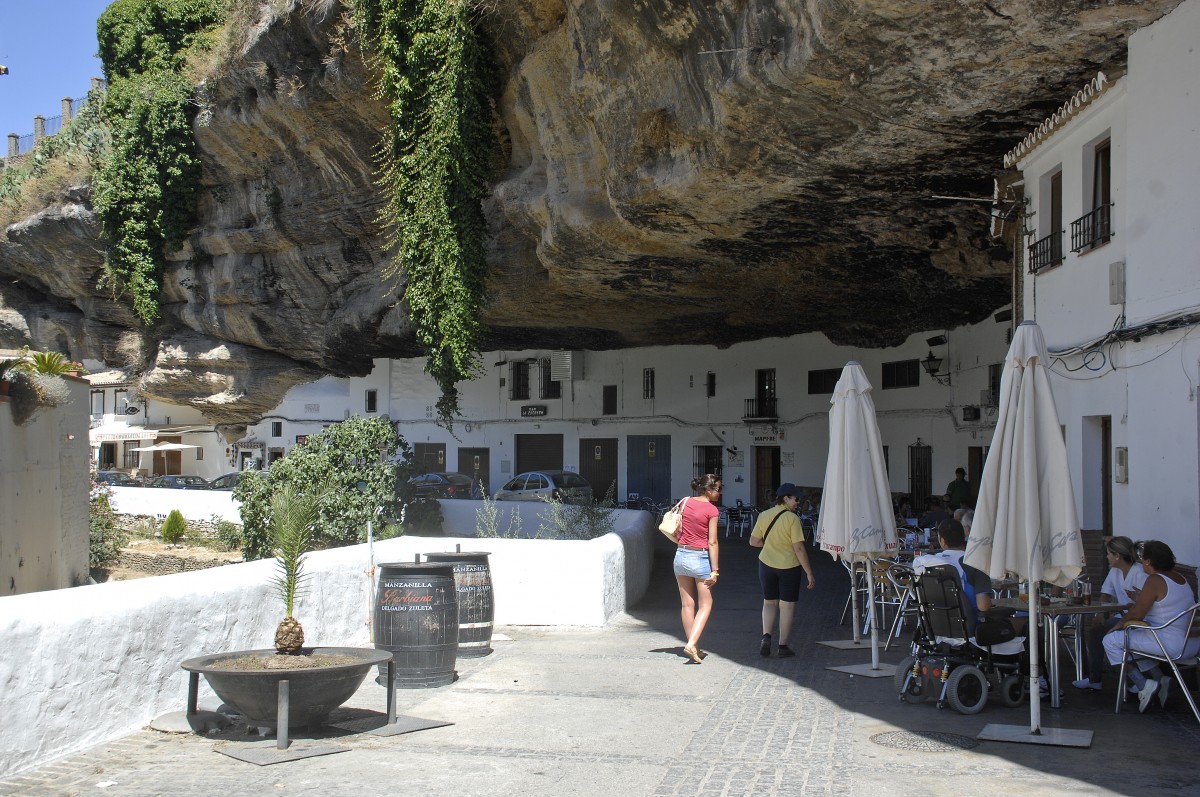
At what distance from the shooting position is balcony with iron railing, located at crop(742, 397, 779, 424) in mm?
24469

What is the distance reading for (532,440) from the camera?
1201 inches

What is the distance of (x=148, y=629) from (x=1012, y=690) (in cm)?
572

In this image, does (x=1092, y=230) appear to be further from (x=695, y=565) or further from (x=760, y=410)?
(x=760, y=410)

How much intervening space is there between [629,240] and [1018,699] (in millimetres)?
8785

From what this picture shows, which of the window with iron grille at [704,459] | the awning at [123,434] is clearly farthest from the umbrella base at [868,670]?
the awning at [123,434]

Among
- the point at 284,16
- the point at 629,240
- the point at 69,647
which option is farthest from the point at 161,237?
the point at 69,647

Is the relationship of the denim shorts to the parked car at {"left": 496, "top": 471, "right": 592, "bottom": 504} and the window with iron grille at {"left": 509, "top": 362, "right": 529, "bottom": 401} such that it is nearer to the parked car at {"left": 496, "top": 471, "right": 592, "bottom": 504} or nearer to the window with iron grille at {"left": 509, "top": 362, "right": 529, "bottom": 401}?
the parked car at {"left": 496, "top": 471, "right": 592, "bottom": 504}

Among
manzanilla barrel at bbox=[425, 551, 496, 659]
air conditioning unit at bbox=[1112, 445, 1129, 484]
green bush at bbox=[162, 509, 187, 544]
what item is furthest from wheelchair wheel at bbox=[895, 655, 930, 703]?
green bush at bbox=[162, 509, 187, 544]

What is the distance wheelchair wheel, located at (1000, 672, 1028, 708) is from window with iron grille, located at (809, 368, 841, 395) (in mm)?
16786

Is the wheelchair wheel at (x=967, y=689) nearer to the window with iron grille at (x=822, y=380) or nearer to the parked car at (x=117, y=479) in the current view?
the window with iron grille at (x=822, y=380)

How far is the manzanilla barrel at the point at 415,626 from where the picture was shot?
756 centimetres

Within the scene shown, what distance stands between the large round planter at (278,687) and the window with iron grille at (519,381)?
24.4m

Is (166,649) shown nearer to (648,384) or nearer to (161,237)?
(161,237)

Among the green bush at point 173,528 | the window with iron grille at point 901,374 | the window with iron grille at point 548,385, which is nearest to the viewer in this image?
the window with iron grille at point 901,374
